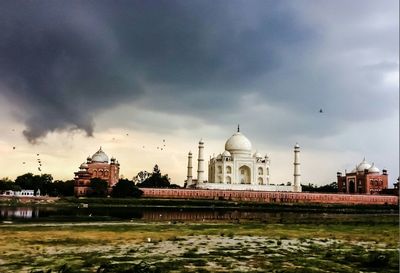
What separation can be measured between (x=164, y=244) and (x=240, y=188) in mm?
50101

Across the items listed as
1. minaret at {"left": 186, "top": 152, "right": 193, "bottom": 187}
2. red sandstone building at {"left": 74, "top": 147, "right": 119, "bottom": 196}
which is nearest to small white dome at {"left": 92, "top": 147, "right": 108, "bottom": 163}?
red sandstone building at {"left": 74, "top": 147, "right": 119, "bottom": 196}

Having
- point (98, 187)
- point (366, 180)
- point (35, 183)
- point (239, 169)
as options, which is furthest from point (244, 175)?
point (35, 183)

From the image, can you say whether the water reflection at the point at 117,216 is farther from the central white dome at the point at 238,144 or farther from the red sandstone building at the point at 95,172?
the central white dome at the point at 238,144

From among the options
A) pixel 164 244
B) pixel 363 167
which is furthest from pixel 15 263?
pixel 363 167

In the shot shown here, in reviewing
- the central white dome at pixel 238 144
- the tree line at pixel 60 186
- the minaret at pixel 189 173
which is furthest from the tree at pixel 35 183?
the central white dome at pixel 238 144

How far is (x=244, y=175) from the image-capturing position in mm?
70688

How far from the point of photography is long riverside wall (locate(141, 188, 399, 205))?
5719 centimetres

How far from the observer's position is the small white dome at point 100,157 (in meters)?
61.4

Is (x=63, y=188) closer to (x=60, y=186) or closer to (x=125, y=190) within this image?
(x=60, y=186)

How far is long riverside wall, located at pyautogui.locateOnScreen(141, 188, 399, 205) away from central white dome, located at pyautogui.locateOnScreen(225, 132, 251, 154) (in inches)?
423

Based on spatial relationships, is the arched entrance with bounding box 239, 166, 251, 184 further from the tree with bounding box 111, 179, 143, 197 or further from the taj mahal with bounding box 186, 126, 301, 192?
the tree with bounding box 111, 179, 143, 197

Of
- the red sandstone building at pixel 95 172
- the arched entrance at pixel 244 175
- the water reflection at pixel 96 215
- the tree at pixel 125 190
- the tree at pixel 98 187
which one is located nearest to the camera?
the water reflection at pixel 96 215

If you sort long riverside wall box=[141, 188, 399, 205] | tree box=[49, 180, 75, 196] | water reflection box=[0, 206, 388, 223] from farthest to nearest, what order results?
tree box=[49, 180, 75, 196], long riverside wall box=[141, 188, 399, 205], water reflection box=[0, 206, 388, 223]

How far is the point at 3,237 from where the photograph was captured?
14.5 metres
